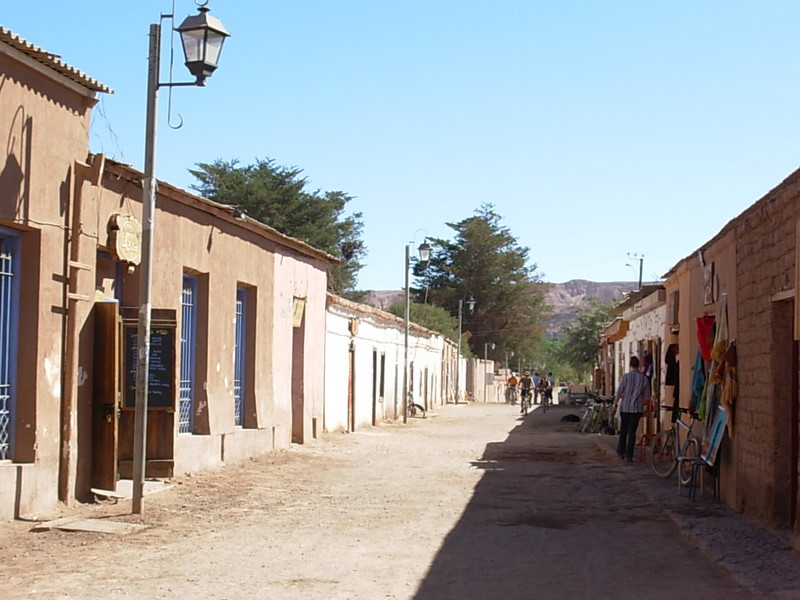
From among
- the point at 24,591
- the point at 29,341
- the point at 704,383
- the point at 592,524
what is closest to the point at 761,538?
the point at 592,524

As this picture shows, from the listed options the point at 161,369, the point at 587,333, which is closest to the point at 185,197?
the point at 161,369

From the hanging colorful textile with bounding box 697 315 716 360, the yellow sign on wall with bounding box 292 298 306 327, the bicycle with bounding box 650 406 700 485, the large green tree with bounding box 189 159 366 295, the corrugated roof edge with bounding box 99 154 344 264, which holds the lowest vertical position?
the bicycle with bounding box 650 406 700 485

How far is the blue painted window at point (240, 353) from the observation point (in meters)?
17.5

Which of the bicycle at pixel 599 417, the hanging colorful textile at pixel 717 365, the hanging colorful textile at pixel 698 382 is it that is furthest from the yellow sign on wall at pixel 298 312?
the hanging colorful textile at pixel 717 365

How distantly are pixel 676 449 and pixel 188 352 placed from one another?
7.09 meters

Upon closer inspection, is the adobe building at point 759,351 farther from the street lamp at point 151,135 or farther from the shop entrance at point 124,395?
the shop entrance at point 124,395

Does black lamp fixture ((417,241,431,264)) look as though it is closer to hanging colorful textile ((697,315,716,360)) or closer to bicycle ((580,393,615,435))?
bicycle ((580,393,615,435))

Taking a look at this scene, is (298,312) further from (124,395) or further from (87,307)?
(87,307)

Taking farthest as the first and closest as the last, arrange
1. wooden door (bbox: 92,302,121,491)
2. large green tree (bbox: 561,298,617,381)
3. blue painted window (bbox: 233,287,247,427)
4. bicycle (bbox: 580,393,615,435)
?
large green tree (bbox: 561,298,617,381), bicycle (bbox: 580,393,615,435), blue painted window (bbox: 233,287,247,427), wooden door (bbox: 92,302,121,491)

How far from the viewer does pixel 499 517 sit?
11195 mm

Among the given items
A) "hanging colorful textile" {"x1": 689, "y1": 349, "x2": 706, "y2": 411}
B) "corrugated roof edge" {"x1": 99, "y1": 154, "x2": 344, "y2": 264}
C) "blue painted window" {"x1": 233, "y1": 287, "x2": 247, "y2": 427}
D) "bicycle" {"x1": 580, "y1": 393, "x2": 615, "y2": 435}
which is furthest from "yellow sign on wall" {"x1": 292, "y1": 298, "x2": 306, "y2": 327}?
"hanging colorful textile" {"x1": 689, "y1": 349, "x2": 706, "y2": 411}

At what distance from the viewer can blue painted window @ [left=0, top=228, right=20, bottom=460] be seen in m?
10.2

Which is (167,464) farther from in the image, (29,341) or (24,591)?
(24,591)

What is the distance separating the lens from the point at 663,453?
604 inches
